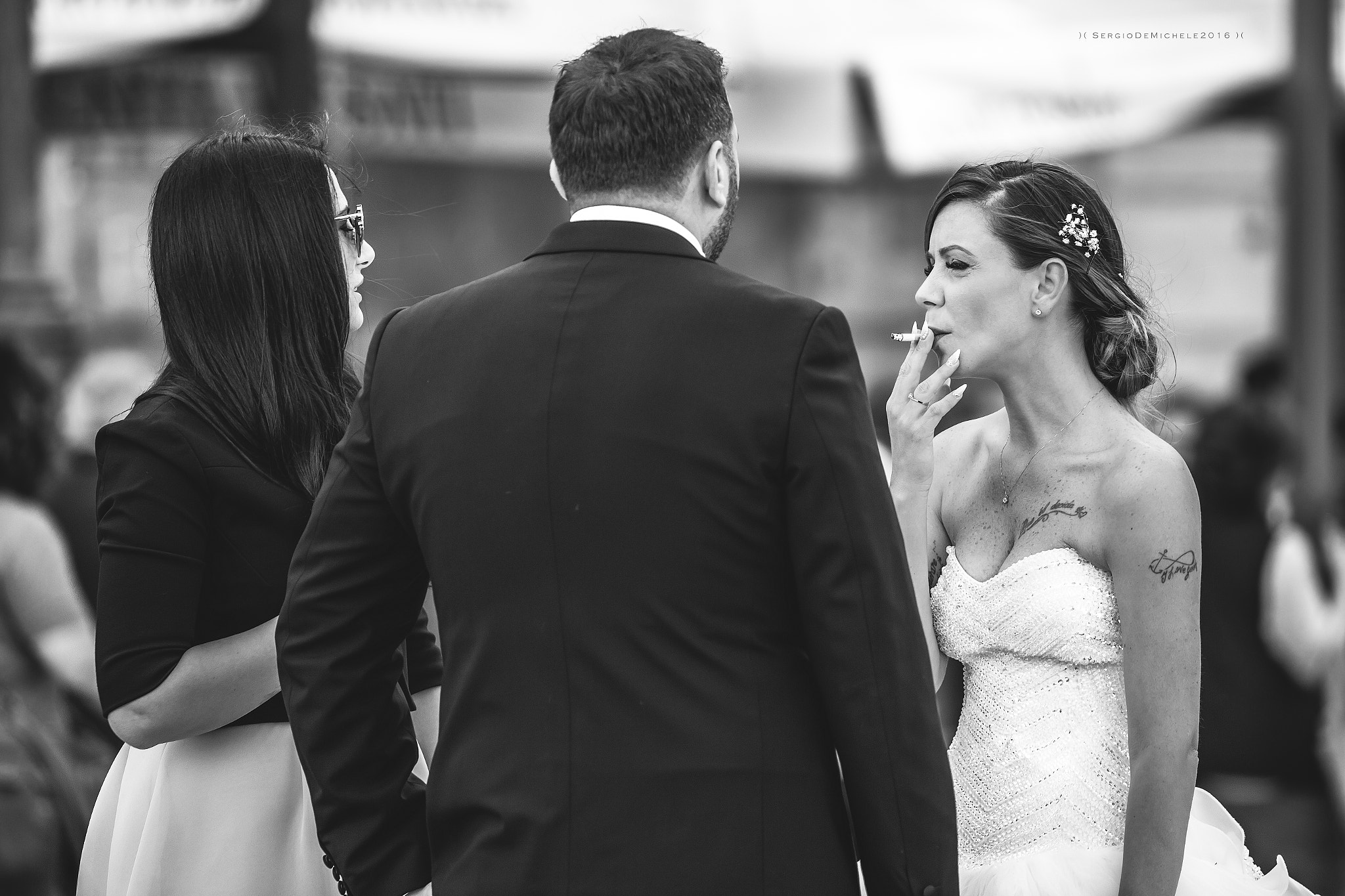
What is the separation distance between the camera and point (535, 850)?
1938 millimetres

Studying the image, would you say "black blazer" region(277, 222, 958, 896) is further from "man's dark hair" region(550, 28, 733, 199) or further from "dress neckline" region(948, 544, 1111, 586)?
"dress neckline" region(948, 544, 1111, 586)

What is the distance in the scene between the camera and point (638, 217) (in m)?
2.04

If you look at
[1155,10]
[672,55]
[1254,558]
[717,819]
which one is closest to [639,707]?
[717,819]

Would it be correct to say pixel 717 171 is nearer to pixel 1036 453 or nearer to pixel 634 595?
pixel 634 595

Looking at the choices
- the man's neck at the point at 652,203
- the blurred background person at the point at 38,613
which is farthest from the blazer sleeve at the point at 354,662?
the blurred background person at the point at 38,613

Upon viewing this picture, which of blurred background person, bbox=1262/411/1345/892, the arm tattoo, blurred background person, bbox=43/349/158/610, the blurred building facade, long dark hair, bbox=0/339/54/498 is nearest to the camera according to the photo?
the arm tattoo

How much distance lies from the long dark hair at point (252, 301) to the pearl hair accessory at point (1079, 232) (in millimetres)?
1167

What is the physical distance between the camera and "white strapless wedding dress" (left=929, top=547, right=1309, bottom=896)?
96.8 inches

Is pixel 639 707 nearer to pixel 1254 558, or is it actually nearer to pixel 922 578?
pixel 922 578

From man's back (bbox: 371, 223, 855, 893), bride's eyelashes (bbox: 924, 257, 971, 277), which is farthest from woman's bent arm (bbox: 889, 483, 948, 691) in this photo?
man's back (bbox: 371, 223, 855, 893)

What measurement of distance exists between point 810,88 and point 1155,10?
195 centimetres

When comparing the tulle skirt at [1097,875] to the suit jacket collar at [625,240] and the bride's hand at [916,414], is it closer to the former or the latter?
the bride's hand at [916,414]

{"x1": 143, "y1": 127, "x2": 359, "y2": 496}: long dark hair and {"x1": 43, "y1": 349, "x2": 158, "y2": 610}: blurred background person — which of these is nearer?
{"x1": 143, "y1": 127, "x2": 359, "y2": 496}: long dark hair

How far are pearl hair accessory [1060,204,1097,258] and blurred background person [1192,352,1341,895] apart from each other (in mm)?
2545
